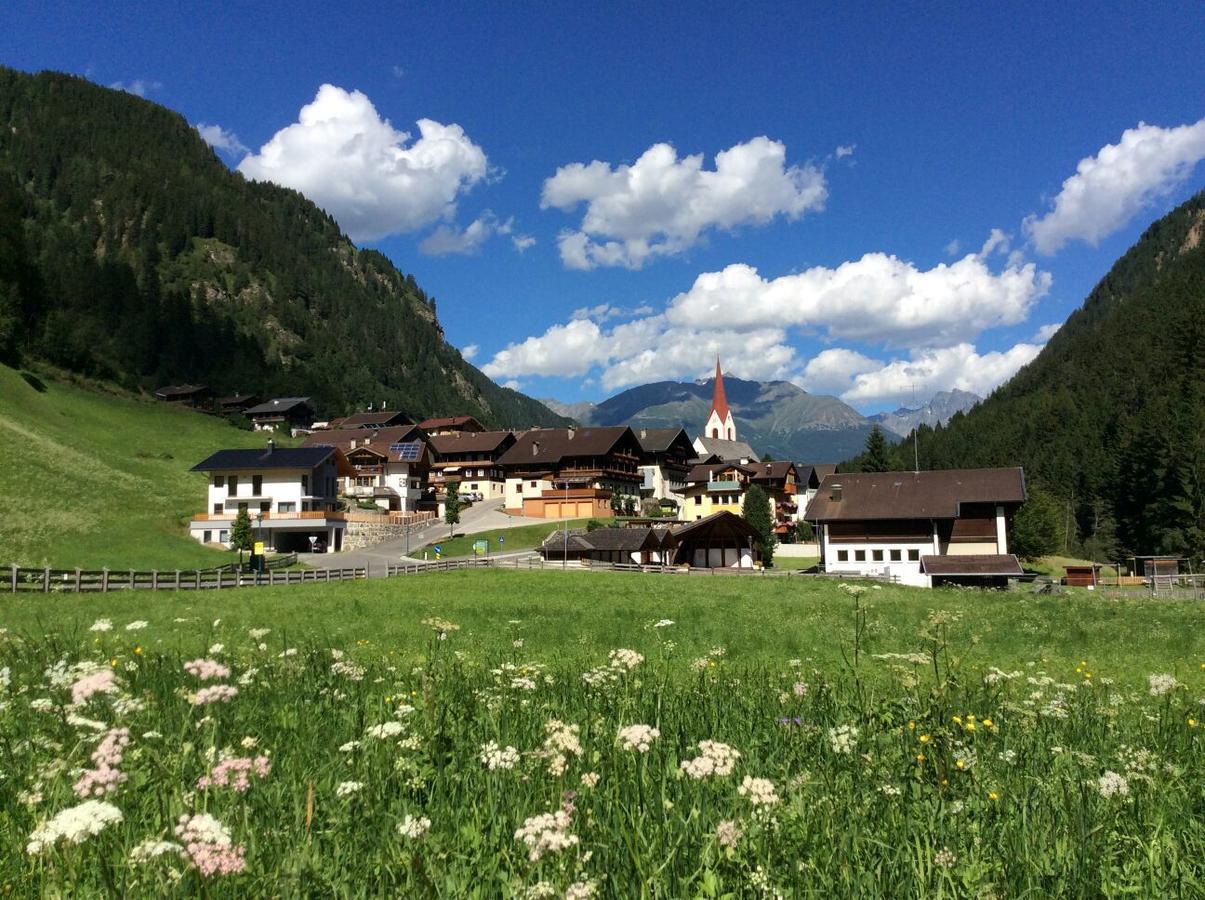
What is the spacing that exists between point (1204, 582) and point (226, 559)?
68481 mm

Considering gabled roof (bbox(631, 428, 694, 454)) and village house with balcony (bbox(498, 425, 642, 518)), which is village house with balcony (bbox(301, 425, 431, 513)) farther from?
Answer: gabled roof (bbox(631, 428, 694, 454))

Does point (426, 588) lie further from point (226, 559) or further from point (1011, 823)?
point (1011, 823)

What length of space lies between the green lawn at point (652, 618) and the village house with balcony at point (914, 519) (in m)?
21.5

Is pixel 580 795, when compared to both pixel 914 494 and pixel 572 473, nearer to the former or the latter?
pixel 914 494

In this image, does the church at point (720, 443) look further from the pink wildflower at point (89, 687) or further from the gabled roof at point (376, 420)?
the pink wildflower at point (89, 687)

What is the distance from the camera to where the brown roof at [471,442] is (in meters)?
121

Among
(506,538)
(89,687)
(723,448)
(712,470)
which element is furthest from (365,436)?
(89,687)

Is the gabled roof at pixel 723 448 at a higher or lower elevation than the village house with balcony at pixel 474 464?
higher

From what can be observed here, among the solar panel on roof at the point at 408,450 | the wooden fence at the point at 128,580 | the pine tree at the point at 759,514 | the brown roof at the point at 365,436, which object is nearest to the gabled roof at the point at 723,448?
the brown roof at the point at 365,436

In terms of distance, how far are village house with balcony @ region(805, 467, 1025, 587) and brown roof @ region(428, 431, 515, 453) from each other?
62.8 m

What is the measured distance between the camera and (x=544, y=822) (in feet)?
9.42

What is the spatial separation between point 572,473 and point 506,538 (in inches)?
1075

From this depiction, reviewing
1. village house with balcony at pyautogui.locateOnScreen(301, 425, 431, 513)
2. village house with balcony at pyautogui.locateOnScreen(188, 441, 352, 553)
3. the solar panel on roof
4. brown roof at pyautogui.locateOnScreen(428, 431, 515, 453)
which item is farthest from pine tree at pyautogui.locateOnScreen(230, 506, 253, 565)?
brown roof at pyautogui.locateOnScreen(428, 431, 515, 453)

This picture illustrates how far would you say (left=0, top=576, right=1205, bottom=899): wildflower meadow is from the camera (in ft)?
10.0
